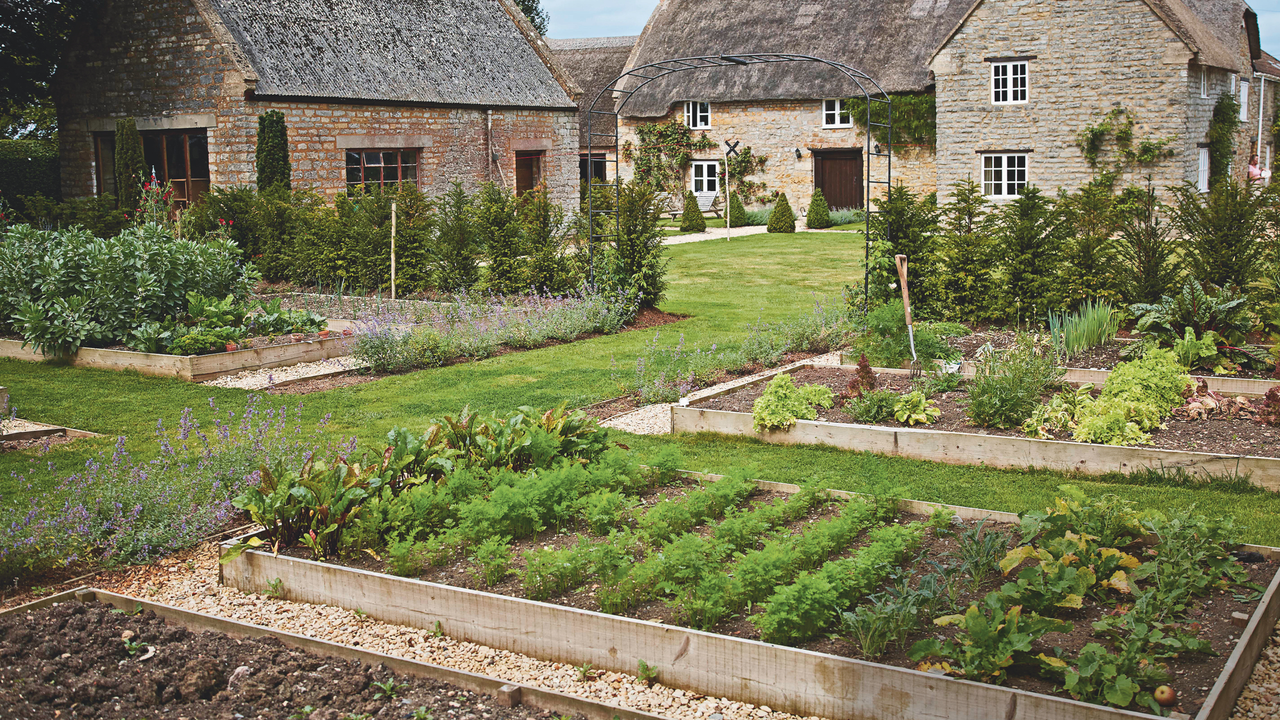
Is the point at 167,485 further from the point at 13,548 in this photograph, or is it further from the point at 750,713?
the point at 750,713

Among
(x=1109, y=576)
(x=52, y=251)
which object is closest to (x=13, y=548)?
(x=1109, y=576)

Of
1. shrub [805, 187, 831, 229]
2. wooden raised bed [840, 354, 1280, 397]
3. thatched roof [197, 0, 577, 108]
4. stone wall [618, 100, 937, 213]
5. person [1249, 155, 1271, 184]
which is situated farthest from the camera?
stone wall [618, 100, 937, 213]

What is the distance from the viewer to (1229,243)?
10648mm

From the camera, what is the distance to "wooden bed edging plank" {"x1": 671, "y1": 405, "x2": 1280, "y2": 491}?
6.47 metres

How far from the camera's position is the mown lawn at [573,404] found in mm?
6379

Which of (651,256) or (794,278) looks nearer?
(651,256)

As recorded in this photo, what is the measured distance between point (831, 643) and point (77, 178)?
22363 mm

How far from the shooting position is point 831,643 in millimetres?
4379

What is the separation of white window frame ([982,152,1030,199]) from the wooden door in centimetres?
464

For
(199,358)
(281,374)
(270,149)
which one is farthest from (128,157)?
(281,374)

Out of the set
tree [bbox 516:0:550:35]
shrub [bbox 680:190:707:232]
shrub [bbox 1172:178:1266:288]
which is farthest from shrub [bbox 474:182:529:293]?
tree [bbox 516:0:550:35]

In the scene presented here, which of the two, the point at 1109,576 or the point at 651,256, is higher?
the point at 651,256

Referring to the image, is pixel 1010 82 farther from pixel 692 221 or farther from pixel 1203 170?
pixel 692 221

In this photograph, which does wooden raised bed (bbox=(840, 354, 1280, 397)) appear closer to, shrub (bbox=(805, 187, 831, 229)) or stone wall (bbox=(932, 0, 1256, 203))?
stone wall (bbox=(932, 0, 1256, 203))
